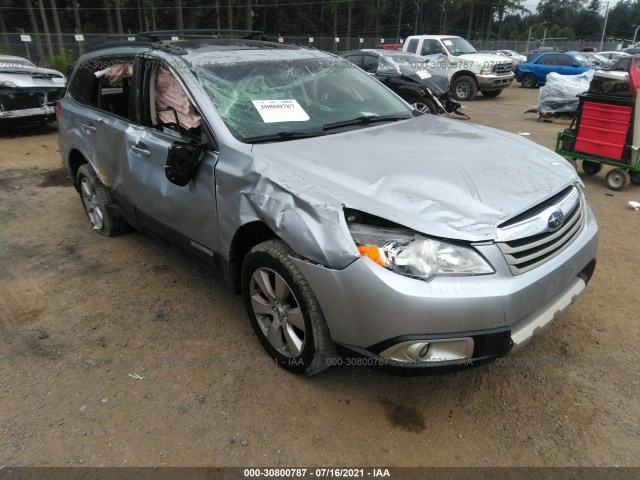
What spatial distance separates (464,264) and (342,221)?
1.86 feet

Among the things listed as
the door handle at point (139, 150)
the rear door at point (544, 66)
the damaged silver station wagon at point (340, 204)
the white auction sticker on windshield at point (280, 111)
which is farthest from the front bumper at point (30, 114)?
the rear door at point (544, 66)

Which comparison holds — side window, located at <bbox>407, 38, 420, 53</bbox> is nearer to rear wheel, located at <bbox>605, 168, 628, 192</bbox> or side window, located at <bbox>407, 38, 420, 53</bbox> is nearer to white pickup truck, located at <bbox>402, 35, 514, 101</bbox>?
white pickup truck, located at <bbox>402, 35, 514, 101</bbox>

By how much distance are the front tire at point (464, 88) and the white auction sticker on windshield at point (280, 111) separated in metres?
13.9

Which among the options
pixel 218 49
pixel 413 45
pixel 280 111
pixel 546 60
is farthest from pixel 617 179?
pixel 546 60

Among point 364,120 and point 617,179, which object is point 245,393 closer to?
point 364,120

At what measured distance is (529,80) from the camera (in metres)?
20.3

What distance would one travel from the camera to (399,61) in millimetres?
13273

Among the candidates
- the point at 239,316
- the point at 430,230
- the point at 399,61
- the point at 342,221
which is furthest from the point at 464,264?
the point at 399,61

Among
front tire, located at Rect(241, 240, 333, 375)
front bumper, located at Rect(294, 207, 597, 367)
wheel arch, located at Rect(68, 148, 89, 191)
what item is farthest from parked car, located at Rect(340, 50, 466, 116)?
front bumper, located at Rect(294, 207, 597, 367)

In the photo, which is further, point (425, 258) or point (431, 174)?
point (431, 174)

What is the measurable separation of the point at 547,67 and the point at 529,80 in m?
0.96

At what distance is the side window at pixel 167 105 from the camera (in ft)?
9.67

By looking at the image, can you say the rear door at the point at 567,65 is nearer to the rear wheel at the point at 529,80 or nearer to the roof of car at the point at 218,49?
the rear wheel at the point at 529,80

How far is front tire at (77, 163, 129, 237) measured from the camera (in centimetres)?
429
